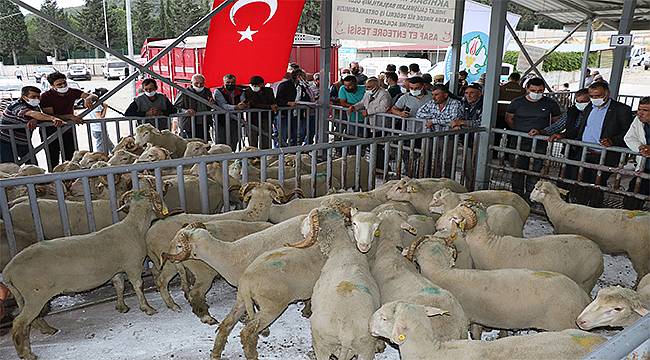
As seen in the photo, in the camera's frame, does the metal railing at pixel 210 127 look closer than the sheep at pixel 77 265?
No

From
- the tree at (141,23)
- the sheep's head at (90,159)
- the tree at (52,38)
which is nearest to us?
the sheep's head at (90,159)

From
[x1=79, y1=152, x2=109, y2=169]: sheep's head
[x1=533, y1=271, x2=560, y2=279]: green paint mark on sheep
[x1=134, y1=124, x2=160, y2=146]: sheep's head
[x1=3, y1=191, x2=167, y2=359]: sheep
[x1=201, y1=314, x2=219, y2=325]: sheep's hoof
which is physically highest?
[x1=134, y1=124, x2=160, y2=146]: sheep's head

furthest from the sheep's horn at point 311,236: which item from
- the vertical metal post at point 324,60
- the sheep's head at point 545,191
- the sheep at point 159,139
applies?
the vertical metal post at point 324,60

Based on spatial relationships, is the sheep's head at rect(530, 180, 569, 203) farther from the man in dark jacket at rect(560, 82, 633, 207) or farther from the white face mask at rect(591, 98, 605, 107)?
the white face mask at rect(591, 98, 605, 107)

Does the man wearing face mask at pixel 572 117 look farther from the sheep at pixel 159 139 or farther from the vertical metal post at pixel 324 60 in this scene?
the sheep at pixel 159 139

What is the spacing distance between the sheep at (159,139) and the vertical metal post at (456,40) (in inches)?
234

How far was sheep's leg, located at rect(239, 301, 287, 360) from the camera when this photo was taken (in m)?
3.80

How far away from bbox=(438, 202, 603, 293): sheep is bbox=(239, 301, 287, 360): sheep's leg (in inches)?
67.0

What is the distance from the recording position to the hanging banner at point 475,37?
14.8m

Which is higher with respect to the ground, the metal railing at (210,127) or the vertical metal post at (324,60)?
the vertical metal post at (324,60)

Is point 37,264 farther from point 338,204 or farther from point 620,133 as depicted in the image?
point 620,133

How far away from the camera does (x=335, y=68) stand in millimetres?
25219

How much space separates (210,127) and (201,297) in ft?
23.0

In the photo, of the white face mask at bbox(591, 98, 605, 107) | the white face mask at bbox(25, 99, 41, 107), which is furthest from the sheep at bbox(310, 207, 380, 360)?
the white face mask at bbox(25, 99, 41, 107)
